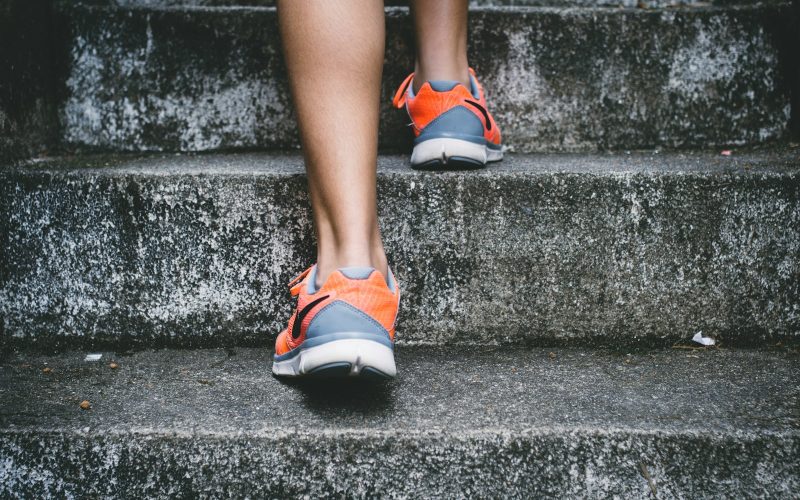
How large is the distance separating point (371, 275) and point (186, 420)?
34 centimetres

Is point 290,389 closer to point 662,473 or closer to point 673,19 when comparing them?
point 662,473

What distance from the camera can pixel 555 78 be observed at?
4.53 ft

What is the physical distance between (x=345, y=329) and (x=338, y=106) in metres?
0.36

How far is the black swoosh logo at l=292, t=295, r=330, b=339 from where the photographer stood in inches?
34.7

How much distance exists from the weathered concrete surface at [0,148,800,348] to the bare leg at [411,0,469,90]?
269 mm

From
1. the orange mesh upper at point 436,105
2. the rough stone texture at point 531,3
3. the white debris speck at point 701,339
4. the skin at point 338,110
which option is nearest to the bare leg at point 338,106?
the skin at point 338,110

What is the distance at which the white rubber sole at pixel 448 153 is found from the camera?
112cm

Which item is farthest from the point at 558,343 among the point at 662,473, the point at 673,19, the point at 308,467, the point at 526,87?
the point at 673,19

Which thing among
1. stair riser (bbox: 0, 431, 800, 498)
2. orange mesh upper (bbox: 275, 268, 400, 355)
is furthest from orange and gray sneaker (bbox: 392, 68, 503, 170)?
stair riser (bbox: 0, 431, 800, 498)

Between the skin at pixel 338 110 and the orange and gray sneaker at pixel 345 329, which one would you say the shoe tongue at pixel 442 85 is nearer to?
the skin at pixel 338 110

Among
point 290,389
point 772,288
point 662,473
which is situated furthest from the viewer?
point 772,288

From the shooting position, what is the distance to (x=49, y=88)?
1.32 m

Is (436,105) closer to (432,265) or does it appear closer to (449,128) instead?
(449,128)

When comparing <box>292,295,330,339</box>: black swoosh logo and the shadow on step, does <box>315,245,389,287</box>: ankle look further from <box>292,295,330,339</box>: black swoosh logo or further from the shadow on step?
the shadow on step
